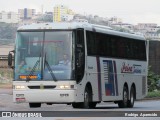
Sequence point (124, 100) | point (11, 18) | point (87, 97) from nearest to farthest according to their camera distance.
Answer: point (87, 97) → point (124, 100) → point (11, 18)

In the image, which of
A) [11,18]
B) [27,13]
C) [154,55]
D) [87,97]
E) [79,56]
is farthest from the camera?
[11,18]

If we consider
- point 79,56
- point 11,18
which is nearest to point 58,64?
point 79,56

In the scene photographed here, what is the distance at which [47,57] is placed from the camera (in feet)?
92.1

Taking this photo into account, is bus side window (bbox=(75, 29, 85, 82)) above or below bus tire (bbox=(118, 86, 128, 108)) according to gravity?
above

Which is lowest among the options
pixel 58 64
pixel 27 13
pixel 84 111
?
pixel 27 13

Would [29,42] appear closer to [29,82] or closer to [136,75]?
[29,82]

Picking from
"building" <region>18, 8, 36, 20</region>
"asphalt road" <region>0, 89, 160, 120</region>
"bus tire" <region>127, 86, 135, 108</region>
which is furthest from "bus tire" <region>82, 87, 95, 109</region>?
"building" <region>18, 8, 36, 20</region>

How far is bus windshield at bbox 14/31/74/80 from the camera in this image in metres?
28.0

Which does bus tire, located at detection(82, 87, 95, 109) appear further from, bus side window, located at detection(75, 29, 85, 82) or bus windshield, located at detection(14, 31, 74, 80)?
bus windshield, located at detection(14, 31, 74, 80)

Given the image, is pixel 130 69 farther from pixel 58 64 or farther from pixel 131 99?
pixel 58 64

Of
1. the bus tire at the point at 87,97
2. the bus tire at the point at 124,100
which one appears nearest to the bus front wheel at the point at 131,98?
the bus tire at the point at 124,100

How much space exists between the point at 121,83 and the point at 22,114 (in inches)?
432

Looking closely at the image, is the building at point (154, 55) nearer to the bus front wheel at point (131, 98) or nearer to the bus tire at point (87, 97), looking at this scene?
the bus front wheel at point (131, 98)

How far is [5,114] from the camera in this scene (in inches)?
910
